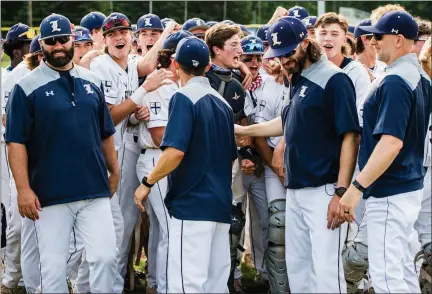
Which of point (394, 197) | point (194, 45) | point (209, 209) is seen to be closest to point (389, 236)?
point (394, 197)

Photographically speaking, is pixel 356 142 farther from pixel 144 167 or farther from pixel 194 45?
pixel 144 167

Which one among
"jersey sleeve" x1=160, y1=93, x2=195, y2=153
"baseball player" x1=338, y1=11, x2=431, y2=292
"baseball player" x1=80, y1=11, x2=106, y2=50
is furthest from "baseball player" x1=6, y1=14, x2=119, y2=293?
"baseball player" x1=80, y1=11, x2=106, y2=50

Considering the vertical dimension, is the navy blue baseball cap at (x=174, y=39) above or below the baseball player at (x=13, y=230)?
above

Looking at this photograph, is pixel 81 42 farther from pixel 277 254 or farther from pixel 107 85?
pixel 277 254

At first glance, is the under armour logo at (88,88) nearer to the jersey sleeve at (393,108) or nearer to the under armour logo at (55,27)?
the under armour logo at (55,27)

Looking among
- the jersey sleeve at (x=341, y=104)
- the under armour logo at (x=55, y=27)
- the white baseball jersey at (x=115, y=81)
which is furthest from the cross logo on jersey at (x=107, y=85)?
the jersey sleeve at (x=341, y=104)

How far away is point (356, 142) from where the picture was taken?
598 cm

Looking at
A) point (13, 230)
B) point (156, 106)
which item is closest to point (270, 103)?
point (156, 106)

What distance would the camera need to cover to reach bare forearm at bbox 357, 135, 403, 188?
18.3 ft

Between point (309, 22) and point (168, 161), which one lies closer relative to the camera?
point (168, 161)

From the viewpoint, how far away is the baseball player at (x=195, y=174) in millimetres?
5863

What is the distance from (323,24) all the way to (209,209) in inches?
105

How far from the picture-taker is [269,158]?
25.1 feet

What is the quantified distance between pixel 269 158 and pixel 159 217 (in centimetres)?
116
